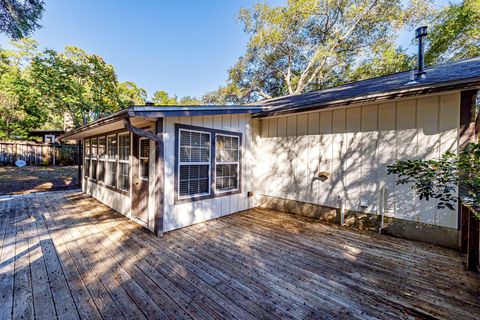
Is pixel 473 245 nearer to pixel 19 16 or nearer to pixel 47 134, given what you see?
pixel 19 16

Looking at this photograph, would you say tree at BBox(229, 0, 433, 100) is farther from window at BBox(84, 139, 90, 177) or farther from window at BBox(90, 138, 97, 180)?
window at BBox(90, 138, 97, 180)

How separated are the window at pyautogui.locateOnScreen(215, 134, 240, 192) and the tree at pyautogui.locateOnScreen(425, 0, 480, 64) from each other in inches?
572

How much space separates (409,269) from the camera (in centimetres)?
268

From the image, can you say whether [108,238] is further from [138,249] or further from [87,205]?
[87,205]

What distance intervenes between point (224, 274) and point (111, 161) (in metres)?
4.57

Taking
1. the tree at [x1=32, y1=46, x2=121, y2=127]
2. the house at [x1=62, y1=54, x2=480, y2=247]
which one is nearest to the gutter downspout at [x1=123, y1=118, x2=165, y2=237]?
the house at [x1=62, y1=54, x2=480, y2=247]

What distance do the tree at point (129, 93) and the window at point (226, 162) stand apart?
1261 cm

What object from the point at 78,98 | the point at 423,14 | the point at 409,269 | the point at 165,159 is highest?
the point at 423,14

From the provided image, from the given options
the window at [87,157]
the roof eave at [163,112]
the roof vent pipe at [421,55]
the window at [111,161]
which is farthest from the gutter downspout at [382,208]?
the window at [87,157]

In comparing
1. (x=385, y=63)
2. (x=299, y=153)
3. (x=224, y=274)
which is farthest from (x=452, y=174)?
(x=385, y=63)

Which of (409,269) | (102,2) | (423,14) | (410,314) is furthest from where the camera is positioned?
(423,14)

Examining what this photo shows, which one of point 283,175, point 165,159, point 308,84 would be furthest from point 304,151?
point 308,84

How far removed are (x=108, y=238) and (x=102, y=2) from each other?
32.4ft

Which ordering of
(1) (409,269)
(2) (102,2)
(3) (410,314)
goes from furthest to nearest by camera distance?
1. (2) (102,2)
2. (1) (409,269)
3. (3) (410,314)
